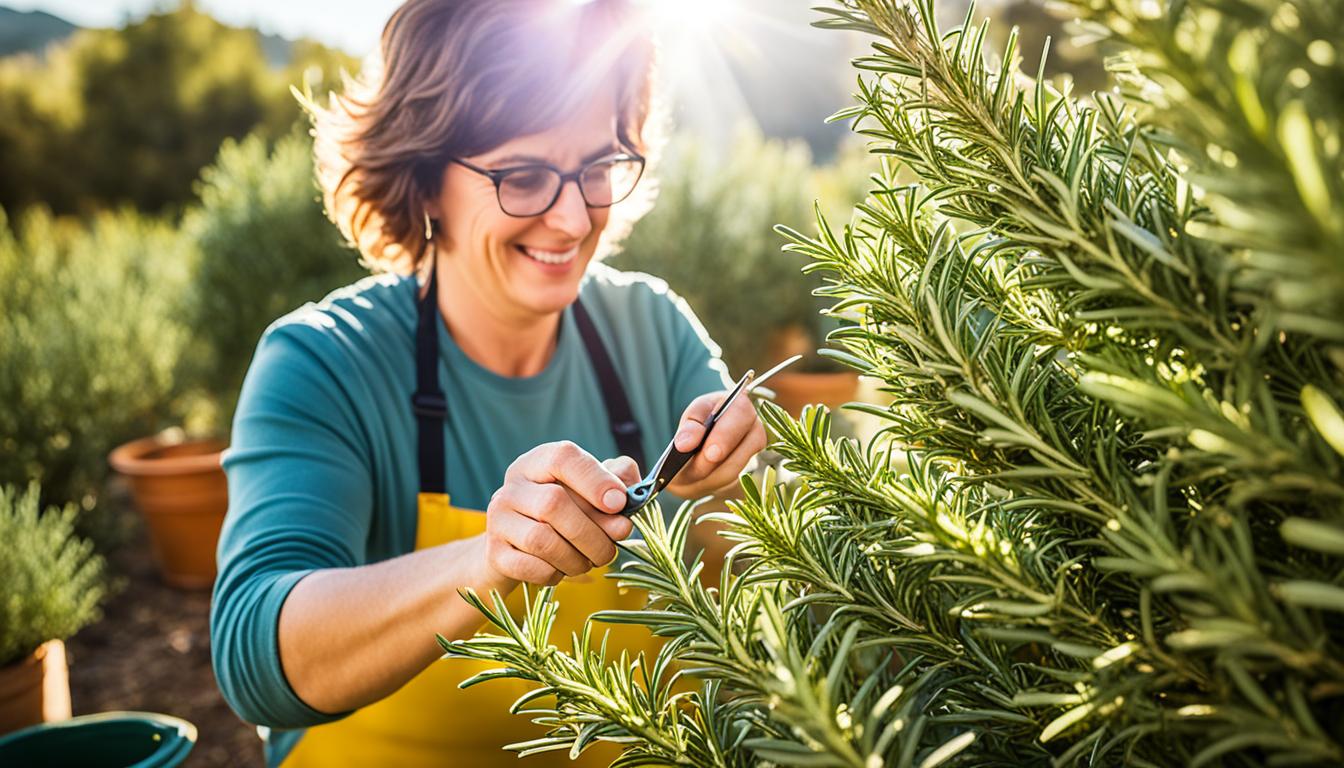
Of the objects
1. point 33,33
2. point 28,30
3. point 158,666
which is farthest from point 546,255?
point 28,30

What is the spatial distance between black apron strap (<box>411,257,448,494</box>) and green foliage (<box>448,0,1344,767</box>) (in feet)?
4.96

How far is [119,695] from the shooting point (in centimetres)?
411

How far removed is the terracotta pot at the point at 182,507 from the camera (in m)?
5.00

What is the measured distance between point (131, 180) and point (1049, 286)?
2377 cm

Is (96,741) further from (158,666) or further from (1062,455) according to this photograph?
(158,666)

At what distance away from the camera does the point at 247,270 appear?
255 inches

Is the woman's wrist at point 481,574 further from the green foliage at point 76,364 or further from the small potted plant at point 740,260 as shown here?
the small potted plant at point 740,260

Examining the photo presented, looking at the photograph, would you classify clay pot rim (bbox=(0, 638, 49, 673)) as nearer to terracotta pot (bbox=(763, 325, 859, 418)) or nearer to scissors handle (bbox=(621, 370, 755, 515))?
scissors handle (bbox=(621, 370, 755, 515))

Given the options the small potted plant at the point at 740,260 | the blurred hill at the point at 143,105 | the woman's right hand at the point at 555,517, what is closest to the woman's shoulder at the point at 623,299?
the woman's right hand at the point at 555,517

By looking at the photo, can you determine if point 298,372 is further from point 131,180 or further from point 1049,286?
point 131,180

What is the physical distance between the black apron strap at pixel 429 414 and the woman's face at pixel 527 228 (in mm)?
193

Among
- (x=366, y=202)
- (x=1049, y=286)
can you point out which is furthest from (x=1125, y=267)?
(x=366, y=202)

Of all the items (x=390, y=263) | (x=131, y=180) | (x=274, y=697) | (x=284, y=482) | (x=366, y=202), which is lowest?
(x=274, y=697)

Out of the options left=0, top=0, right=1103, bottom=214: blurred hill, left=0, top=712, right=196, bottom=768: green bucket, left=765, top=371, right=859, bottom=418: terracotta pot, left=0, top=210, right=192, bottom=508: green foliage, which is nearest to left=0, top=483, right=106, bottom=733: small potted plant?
left=0, top=712, right=196, bottom=768: green bucket
